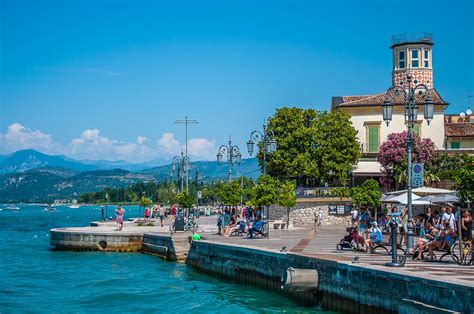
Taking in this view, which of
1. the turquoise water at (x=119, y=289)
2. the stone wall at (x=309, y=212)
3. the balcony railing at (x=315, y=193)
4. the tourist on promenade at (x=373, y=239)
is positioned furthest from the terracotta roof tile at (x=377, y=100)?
the tourist on promenade at (x=373, y=239)

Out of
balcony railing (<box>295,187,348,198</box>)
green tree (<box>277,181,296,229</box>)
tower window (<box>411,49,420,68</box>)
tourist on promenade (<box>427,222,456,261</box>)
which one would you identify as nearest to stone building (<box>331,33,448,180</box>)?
tower window (<box>411,49,420,68</box>)

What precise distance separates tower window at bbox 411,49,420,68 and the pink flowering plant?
9.02 meters

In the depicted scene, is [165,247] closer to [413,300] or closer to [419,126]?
[413,300]

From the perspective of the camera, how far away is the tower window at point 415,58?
6309 cm

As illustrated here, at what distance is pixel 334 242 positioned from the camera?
102 feet

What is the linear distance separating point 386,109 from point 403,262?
6.86 meters

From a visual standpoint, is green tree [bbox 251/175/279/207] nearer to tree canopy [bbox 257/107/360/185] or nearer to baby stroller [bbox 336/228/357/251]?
baby stroller [bbox 336/228/357/251]

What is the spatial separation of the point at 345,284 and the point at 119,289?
42.7ft

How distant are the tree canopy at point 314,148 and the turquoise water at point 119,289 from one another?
63.5 ft

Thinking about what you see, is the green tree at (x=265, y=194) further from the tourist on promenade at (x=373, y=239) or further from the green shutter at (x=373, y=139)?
the green shutter at (x=373, y=139)

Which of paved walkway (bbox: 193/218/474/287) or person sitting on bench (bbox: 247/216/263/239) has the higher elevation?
person sitting on bench (bbox: 247/216/263/239)

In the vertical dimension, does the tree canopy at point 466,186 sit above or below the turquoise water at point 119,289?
above

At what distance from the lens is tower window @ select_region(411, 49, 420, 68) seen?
63.1 metres

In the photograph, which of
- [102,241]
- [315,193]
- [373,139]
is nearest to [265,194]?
[102,241]
